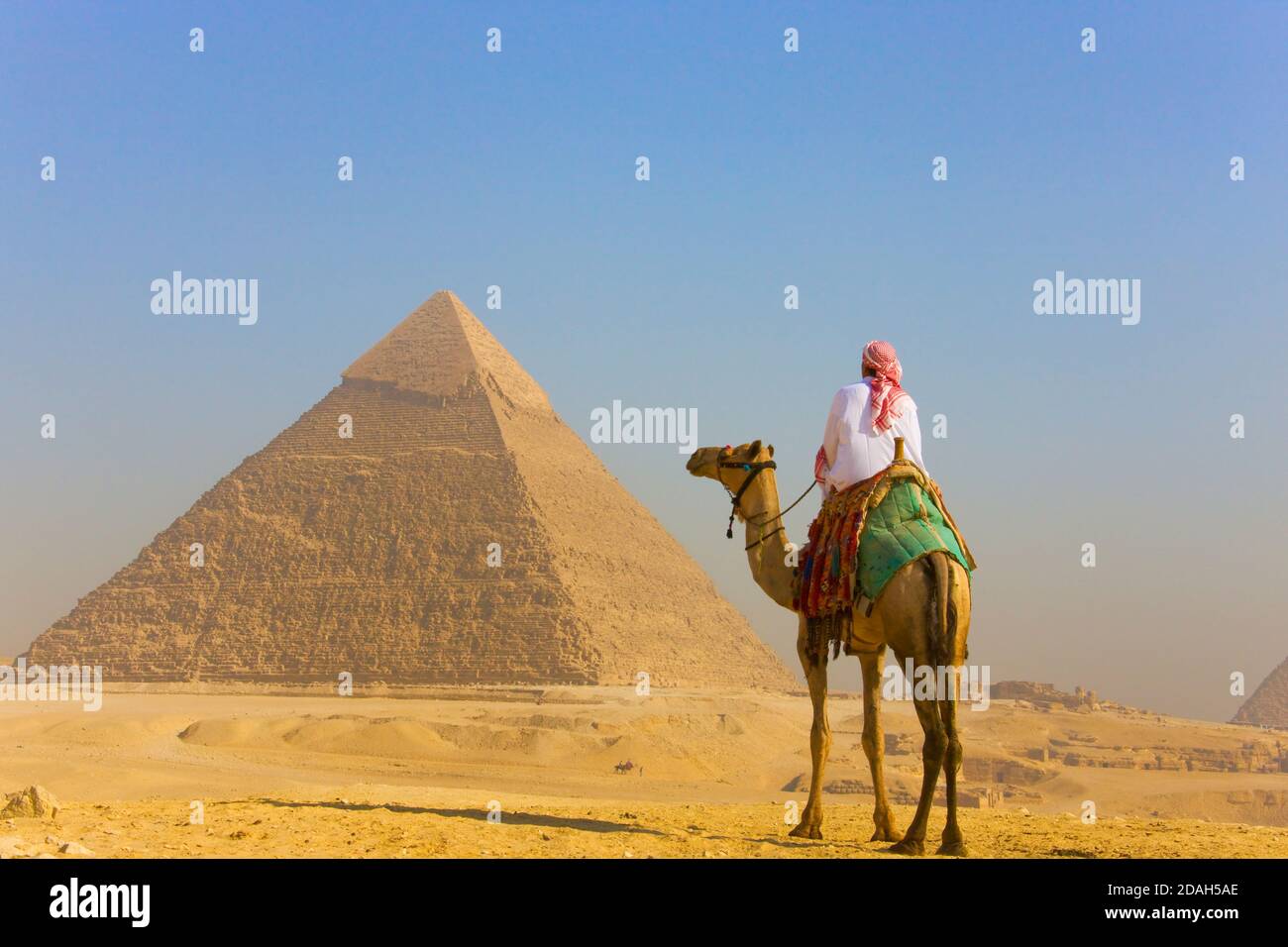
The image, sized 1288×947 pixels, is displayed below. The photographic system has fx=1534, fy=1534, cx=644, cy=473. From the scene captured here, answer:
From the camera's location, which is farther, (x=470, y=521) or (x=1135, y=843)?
(x=470, y=521)

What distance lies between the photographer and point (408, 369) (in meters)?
134

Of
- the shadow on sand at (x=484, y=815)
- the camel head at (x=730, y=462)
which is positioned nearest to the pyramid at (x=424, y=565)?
the shadow on sand at (x=484, y=815)

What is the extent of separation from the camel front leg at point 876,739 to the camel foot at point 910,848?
977 millimetres

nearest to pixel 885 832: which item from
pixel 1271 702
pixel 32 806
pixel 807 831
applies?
pixel 807 831

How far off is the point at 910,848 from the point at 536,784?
21.6 metres

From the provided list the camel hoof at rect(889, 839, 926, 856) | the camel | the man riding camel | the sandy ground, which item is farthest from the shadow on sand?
the man riding camel

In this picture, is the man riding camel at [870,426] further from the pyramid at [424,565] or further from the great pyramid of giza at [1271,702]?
the pyramid at [424,565]

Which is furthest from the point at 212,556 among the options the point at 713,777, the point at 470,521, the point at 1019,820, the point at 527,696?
the point at 1019,820

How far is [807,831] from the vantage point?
9375 mm

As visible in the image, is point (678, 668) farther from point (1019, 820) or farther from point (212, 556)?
point (1019, 820)

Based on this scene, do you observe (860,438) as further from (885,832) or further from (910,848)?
A: (885,832)

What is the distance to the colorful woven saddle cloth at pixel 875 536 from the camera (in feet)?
27.2

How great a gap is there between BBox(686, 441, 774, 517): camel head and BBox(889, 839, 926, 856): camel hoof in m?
2.79

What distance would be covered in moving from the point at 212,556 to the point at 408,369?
76.6 feet
